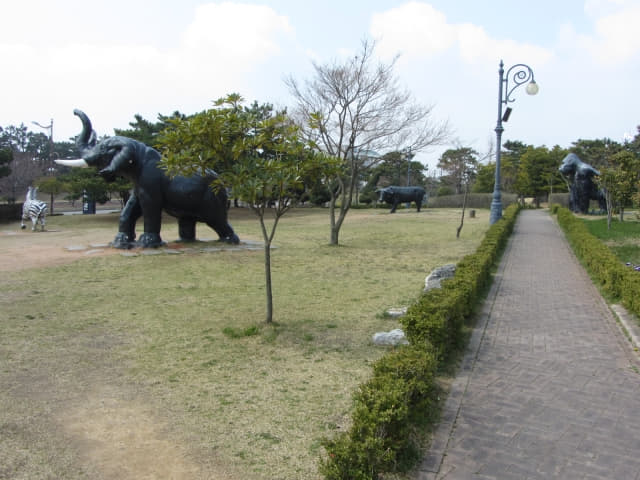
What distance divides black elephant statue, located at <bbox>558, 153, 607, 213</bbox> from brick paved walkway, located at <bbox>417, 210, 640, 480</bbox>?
23.4 metres

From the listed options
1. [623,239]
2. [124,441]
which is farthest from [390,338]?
[623,239]

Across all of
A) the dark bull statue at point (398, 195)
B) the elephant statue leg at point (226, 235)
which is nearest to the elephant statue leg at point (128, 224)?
the elephant statue leg at point (226, 235)

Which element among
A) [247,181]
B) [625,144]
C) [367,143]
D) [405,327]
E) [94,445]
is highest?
[625,144]

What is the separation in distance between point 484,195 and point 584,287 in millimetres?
39470

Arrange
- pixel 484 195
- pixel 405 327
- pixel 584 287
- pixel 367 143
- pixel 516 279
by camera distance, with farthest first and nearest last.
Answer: pixel 484 195 < pixel 367 143 < pixel 516 279 < pixel 584 287 < pixel 405 327

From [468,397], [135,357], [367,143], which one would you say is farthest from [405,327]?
[367,143]

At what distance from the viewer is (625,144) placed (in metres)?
39.0

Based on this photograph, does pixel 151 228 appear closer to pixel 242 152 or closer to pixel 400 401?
pixel 242 152

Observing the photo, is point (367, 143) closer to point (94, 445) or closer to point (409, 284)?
point (409, 284)

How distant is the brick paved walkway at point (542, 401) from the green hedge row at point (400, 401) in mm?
235

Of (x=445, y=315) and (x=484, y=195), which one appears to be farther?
(x=484, y=195)

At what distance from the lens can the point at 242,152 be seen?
698cm

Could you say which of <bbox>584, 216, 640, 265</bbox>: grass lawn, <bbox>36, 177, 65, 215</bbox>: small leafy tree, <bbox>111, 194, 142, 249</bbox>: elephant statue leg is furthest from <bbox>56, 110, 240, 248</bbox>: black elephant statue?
<bbox>36, 177, 65, 215</bbox>: small leafy tree

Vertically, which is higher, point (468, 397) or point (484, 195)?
point (484, 195)
